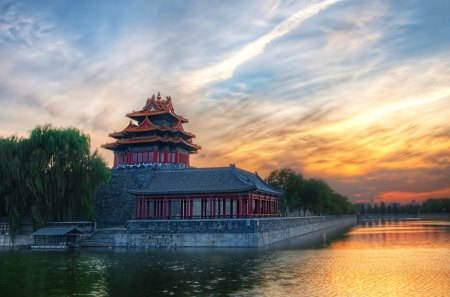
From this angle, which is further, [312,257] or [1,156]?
[1,156]

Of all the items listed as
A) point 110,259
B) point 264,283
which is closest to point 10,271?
point 110,259

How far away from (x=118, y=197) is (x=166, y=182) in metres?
12.2

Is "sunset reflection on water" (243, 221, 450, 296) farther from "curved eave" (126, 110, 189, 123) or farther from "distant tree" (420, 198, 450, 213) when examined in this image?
"distant tree" (420, 198, 450, 213)

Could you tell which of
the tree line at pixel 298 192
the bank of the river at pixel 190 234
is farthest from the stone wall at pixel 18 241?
the tree line at pixel 298 192

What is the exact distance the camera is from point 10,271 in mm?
25281

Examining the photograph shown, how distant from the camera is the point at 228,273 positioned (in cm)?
2322

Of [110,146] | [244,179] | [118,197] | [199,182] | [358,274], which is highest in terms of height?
[110,146]

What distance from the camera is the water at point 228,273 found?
1880 centimetres

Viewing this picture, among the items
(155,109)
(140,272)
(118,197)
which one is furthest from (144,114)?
(140,272)

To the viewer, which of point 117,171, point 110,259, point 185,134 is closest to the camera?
point 110,259

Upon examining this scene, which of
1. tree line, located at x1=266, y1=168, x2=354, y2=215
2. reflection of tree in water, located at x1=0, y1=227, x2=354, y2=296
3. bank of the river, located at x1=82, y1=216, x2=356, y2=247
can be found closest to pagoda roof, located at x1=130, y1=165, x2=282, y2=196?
bank of the river, located at x1=82, y1=216, x2=356, y2=247

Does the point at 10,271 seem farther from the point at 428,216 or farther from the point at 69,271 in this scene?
the point at 428,216

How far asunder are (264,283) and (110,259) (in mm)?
14300

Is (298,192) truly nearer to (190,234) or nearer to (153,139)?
(153,139)
